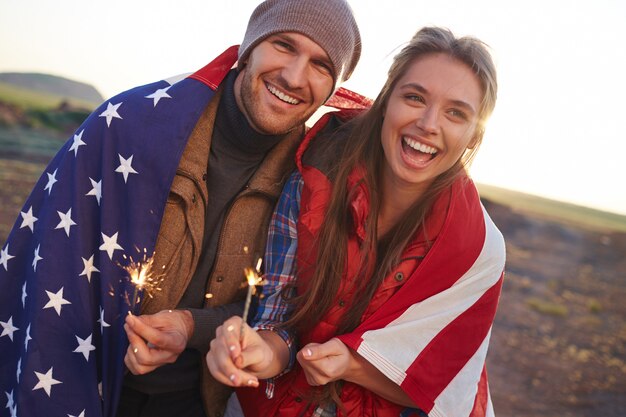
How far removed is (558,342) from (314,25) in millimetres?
10889

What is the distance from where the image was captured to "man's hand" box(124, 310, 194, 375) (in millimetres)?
2107

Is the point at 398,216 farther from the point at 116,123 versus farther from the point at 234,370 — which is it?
the point at 116,123

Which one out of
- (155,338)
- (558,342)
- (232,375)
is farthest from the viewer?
(558,342)

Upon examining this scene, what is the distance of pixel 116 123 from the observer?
102 inches

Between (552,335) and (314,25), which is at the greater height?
(314,25)

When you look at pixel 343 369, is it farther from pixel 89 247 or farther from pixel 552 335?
pixel 552 335

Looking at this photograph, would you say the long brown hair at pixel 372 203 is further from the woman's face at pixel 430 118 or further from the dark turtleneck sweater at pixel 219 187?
the dark turtleneck sweater at pixel 219 187

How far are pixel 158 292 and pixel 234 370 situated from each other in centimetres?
101

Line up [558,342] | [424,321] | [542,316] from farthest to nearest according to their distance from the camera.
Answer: [542,316]
[558,342]
[424,321]

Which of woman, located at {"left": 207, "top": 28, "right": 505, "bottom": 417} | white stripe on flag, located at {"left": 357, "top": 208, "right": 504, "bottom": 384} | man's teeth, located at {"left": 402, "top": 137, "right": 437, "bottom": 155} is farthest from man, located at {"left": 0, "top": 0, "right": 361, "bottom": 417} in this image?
white stripe on flag, located at {"left": 357, "top": 208, "right": 504, "bottom": 384}

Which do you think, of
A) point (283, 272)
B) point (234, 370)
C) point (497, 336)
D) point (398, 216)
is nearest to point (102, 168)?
point (283, 272)

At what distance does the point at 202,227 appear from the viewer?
2.65m

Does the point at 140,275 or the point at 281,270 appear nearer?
the point at 140,275

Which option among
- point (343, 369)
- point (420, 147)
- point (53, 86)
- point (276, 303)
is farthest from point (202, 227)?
point (53, 86)
